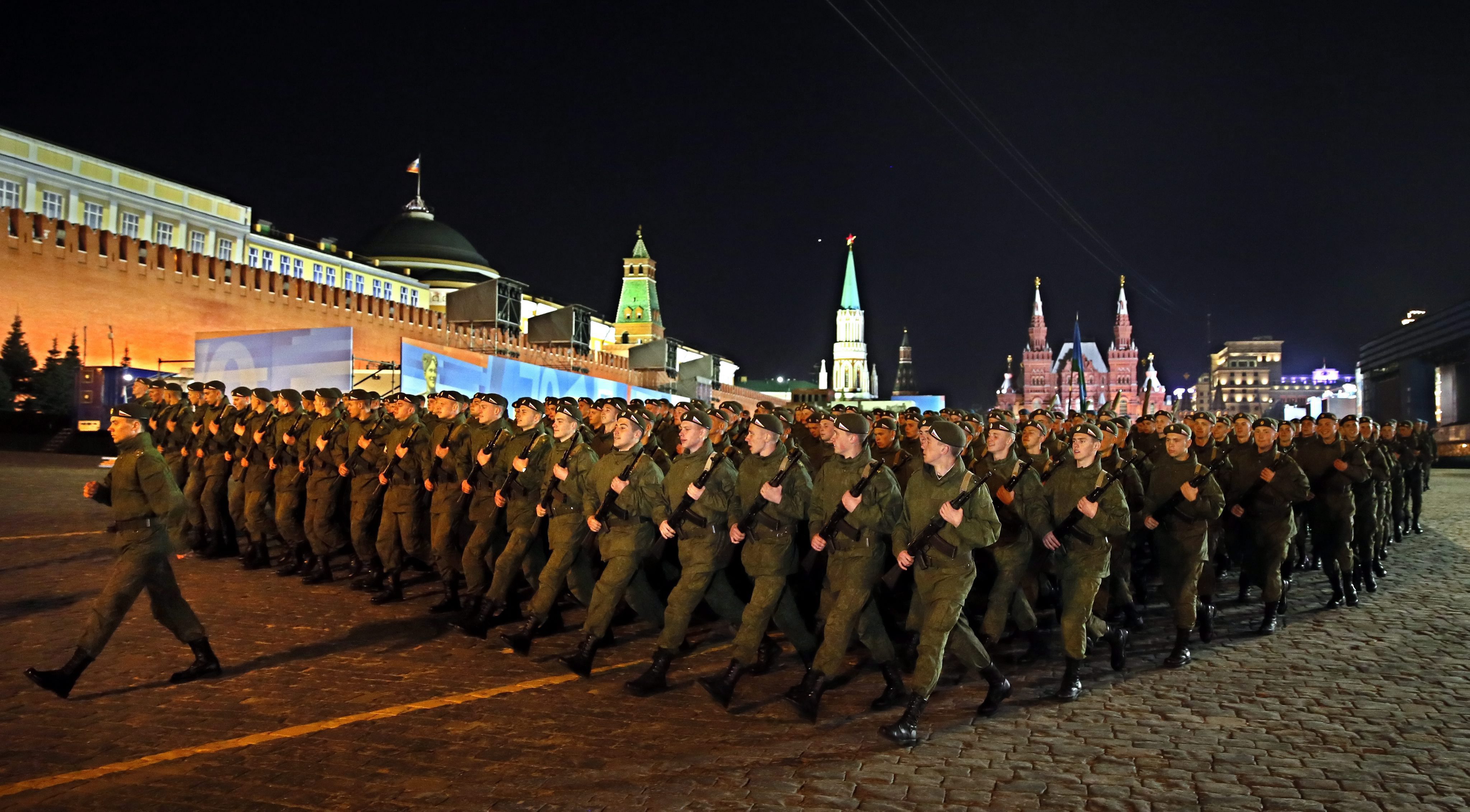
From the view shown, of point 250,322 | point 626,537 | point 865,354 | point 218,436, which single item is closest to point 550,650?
point 626,537

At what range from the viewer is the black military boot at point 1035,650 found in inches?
317

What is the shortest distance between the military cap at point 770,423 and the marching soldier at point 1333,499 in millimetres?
6073

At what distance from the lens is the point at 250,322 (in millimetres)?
42781

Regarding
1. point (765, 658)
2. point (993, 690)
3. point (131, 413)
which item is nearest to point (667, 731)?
point (765, 658)

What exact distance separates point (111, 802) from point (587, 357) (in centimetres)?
4516

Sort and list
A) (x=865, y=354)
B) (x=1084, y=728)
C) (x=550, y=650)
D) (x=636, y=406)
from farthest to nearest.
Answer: (x=865, y=354), (x=636, y=406), (x=550, y=650), (x=1084, y=728)

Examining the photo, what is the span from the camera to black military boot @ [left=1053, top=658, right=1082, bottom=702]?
273 inches

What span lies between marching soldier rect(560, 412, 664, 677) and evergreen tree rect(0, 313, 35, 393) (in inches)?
1264

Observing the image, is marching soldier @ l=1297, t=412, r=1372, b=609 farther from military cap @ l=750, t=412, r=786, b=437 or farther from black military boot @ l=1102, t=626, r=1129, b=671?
military cap @ l=750, t=412, r=786, b=437

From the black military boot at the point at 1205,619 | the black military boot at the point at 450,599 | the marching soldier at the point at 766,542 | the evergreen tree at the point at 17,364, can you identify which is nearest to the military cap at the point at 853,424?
the marching soldier at the point at 766,542

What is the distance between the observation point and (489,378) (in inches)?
925

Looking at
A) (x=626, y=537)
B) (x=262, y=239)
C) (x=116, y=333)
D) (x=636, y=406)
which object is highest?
(x=262, y=239)

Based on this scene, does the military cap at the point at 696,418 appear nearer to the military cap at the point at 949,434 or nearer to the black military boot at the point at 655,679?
the black military boot at the point at 655,679

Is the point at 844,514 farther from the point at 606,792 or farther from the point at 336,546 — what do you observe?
the point at 336,546
